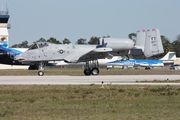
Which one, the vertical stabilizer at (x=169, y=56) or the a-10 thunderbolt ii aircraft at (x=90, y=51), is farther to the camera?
the vertical stabilizer at (x=169, y=56)

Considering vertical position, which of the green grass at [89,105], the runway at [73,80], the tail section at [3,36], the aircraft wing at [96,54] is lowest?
the green grass at [89,105]

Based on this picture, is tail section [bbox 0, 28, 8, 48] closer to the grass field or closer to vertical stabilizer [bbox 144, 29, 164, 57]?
vertical stabilizer [bbox 144, 29, 164, 57]

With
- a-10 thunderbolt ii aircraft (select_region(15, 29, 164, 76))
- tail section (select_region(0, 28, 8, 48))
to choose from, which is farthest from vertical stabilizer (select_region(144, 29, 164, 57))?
tail section (select_region(0, 28, 8, 48))

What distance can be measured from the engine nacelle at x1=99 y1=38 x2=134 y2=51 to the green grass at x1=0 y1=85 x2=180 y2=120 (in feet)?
55.4

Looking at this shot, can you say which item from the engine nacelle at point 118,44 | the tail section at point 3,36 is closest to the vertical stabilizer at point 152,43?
the engine nacelle at point 118,44

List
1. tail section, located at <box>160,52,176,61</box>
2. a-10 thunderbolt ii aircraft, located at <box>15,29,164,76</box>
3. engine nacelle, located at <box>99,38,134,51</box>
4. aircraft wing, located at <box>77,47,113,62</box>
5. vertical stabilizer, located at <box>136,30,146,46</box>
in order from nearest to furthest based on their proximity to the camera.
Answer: aircraft wing, located at <box>77,47,113,62</box>
engine nacelle, located at <box>99,38,134,51</box>
a-10 thunderbolt ii aircraft, located at <box>15,29,164,76</box>
vertical stabilizer, located at <box>136,30,146,46</box>
tail section, located at <box>160,52,176,61</box>

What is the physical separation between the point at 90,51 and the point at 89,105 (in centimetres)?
2272

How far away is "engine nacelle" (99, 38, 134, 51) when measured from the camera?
3819 centimetres

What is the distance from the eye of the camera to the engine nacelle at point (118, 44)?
125 ft

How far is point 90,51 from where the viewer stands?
38.6 meters

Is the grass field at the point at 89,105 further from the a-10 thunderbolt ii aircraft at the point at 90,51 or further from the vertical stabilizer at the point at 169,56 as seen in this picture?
the vertical stabilizer at the point at 169,56

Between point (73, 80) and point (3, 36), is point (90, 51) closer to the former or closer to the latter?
point (73, 80)

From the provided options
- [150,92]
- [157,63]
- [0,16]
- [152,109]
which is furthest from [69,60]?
[157,63]

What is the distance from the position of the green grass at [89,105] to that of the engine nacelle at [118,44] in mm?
16892
